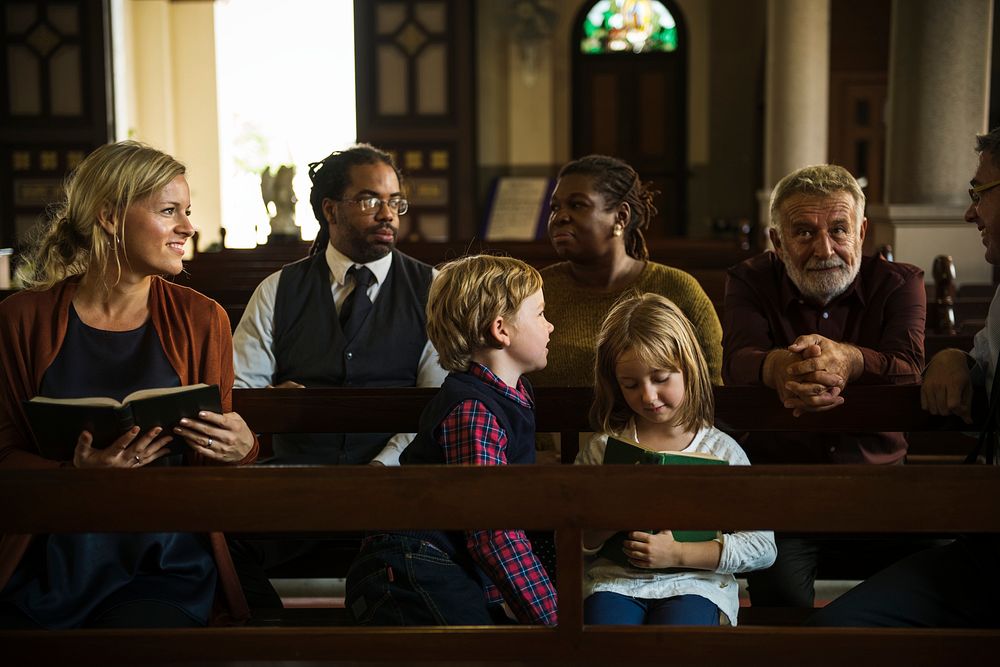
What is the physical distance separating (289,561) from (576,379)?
1.01 metres

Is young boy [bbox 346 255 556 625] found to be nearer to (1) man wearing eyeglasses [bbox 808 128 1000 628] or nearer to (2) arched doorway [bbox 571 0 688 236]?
(1) man wearing eyeglasses [bbox 808 128 1000 628]

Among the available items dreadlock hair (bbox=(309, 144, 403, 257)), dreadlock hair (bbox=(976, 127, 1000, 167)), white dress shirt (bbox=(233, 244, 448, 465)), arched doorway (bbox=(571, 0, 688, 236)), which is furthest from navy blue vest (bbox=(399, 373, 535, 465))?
arched doorway (bbox=(571, 0, 688, 236))

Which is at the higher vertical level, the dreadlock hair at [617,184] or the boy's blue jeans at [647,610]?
the dreadlock hair at [617,184]

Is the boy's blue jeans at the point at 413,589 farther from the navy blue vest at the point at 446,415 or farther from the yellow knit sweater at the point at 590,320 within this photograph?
the yellow knit sweater at the point at 590,320

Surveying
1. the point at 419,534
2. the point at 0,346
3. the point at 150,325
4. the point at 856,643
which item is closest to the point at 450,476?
the point at 419,534

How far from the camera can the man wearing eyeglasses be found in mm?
2178

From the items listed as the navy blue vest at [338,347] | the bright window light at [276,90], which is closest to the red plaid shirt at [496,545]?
the navy blue vest at [338,347]

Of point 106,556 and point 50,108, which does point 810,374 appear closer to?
point 106,556

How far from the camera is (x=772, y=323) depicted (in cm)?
288

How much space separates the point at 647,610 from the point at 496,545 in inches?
14.7

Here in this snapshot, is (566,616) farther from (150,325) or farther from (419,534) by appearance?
(150,325)

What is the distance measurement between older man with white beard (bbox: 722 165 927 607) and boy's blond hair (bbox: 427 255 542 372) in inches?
26.9

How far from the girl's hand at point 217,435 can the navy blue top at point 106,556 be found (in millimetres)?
203

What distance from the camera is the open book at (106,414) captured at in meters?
1.99
